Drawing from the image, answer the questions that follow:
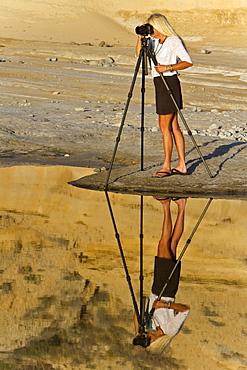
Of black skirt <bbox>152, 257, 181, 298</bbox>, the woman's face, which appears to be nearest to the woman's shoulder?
the woman's face

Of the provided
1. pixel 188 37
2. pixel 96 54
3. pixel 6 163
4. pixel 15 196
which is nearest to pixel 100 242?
pixel 15 196

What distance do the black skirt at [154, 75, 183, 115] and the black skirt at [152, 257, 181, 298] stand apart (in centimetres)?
278

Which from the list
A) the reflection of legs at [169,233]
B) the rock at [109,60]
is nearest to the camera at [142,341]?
the reflection of legs at [169,233]

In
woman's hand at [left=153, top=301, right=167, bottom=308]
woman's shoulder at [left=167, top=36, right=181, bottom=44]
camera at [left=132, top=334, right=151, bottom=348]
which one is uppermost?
woman's shoulder at [left=167, top=36, right=181, bottom=44]

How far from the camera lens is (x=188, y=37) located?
145 feet

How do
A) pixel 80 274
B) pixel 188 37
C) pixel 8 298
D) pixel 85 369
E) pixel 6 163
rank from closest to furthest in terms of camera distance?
pixel 85 369 → pixel 8 298 → pixel 80 274 → pixel 6 163 → pixel 188 37

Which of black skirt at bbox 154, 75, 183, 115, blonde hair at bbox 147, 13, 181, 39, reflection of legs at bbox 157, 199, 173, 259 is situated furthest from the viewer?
black skirt at bbox 154, 75, 183, 115

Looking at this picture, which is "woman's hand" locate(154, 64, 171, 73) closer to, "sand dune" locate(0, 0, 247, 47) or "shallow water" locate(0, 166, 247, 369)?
"shallow water" locate(0, 166, 247, 369)

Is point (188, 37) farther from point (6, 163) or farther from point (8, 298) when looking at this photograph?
point (8, 298)

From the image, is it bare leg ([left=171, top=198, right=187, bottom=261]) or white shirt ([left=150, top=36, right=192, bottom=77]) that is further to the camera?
white shirt ([left=150, top=36, right=192, bottom=77])

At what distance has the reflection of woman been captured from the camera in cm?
391

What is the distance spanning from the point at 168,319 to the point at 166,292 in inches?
18.1

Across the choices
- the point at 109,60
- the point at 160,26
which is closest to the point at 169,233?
the point at 160,26

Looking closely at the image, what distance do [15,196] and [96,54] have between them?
68.3 ft
